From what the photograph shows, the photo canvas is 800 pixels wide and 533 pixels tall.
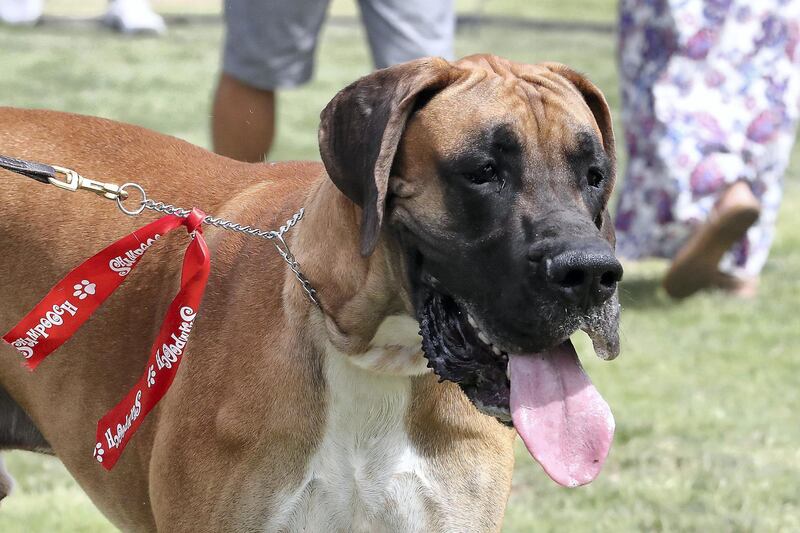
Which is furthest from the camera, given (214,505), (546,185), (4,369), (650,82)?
(650,82)

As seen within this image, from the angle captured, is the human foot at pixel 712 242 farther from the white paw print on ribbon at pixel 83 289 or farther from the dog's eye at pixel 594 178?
the white paw print on ribbon at pixel 83 289

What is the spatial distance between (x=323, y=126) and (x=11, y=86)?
9.26m

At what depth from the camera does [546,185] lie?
2.77 metres

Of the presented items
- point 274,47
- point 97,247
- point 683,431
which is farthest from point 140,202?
point 683,431

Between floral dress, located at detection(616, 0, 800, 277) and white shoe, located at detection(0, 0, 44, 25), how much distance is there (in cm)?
898

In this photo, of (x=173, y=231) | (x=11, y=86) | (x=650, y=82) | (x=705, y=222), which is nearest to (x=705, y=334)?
(x=705, y=222)

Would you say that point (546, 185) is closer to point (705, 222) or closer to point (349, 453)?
point (349, 453)

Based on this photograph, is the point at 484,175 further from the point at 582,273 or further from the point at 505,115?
the point at 582,273

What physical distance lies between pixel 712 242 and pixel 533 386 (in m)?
3.60

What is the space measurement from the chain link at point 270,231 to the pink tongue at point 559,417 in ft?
1.61

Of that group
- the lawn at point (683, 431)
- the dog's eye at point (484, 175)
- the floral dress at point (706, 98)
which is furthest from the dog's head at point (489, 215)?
the floral dress at point (706, 98)

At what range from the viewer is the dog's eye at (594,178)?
2.89m

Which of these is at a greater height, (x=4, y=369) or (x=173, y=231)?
(x=173, y=231)

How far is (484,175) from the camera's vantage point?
2.77m
